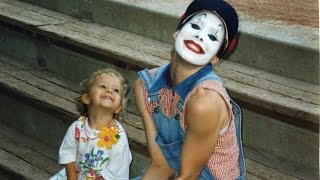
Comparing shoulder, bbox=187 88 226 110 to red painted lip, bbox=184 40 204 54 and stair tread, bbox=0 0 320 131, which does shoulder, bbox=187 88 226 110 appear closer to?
red painted lip, bbox=184 40 204 54

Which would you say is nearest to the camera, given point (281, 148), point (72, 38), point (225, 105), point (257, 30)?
point (225, 105)

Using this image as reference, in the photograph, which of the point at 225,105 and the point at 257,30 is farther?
the point at 257,30

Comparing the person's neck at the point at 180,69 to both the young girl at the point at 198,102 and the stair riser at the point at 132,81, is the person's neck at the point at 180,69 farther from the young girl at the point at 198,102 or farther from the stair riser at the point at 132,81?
the stair riser at the point at 132,81

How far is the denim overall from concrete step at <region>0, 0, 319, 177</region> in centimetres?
69

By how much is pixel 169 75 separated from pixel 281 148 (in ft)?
3.54

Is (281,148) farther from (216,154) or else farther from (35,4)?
(35,4)

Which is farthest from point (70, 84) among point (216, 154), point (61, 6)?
point (216, 154)

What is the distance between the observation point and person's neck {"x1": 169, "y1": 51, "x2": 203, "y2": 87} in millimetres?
2312

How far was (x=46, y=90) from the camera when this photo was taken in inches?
154

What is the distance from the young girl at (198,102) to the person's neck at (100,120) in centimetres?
48

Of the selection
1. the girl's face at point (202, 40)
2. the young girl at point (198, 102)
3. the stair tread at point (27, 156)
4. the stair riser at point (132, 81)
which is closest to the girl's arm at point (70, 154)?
the stair tread at point (27, 156)

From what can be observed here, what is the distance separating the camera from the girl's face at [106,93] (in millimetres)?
2893

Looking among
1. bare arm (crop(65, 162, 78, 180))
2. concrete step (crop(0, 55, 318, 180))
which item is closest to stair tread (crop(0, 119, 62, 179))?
concrete step (crop(0, 55, 318, 180))

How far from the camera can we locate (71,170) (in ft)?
9.80
